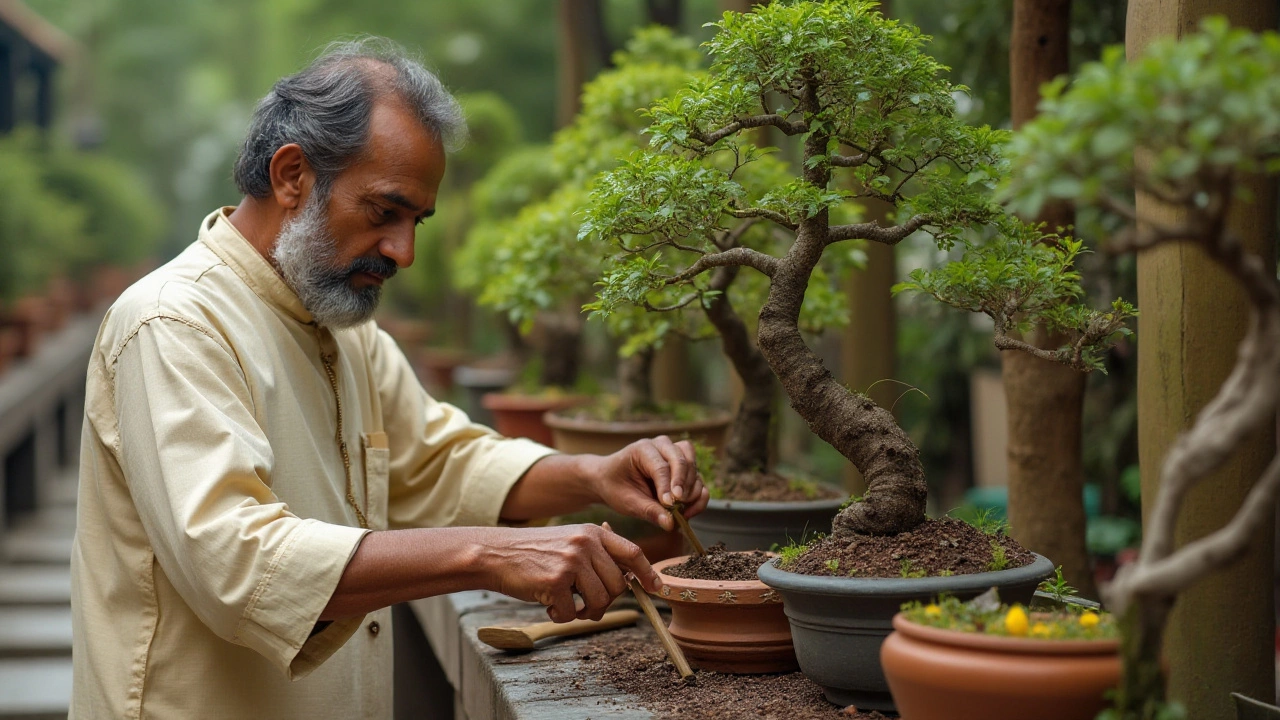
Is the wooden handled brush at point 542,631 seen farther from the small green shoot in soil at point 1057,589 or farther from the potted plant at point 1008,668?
the potted plant at point 1008,668

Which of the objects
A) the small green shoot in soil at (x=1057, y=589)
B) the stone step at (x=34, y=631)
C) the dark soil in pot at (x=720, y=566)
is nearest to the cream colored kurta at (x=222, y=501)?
the dark soil in pot at (x=720, y=566)

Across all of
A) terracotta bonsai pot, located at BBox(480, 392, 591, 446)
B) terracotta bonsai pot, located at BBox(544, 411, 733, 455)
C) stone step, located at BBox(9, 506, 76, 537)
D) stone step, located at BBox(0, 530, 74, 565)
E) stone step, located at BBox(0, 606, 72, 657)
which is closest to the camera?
terracotta bonsai pot, located at BBox(544, 411, 733, 455)

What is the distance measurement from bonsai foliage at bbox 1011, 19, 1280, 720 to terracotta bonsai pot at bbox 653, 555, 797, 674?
31.4 inches

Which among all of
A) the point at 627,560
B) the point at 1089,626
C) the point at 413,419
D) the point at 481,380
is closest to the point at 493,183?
the point at 481,380

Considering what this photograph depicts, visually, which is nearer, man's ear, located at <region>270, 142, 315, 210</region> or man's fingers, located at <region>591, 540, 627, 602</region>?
man's fingers, located at <region>591, 540, 627, 602</region>

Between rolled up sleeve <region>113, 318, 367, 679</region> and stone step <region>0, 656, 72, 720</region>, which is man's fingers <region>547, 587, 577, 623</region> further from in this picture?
stone step <region>0, 656, 72, 720</region>

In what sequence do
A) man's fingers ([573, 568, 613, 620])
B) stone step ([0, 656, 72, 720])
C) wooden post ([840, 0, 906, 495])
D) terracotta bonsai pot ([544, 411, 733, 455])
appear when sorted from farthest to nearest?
1. stone step ([0, 656, 72, 720])
2. wooden post ([840, 0, 906, 495])
3. terracotta bonsai pot ([544, 411, 733, 455])
4. man's fingers ([573, 568, 613, 620])

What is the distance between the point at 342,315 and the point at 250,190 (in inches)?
13.2

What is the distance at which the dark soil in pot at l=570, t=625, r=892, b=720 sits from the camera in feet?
5.84

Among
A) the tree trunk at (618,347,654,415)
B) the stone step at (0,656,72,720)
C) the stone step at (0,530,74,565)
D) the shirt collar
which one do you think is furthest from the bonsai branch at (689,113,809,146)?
the stone step at (0,530,74,565)

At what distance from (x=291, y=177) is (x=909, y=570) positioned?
138 centimetres

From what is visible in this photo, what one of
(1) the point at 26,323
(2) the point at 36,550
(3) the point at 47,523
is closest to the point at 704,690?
Answer: (2) the point at 36,550

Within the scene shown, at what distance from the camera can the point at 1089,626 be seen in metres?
1.35

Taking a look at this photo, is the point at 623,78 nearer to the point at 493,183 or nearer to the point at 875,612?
the point at 875,612
